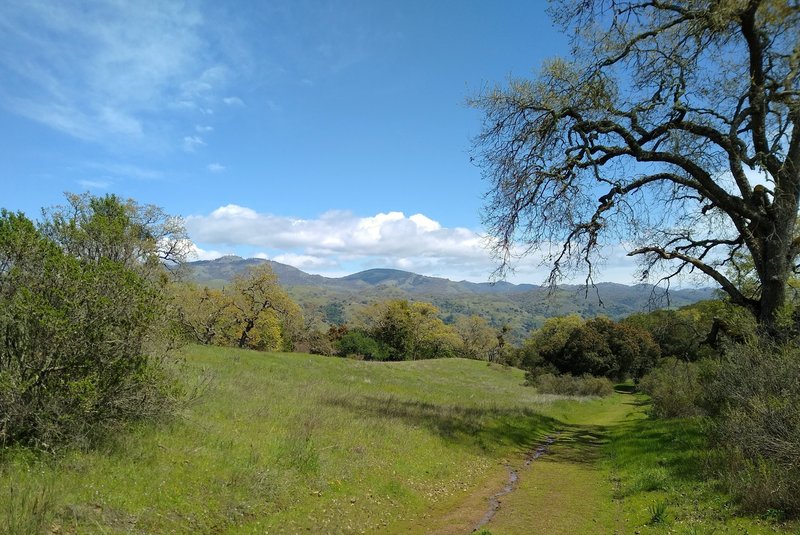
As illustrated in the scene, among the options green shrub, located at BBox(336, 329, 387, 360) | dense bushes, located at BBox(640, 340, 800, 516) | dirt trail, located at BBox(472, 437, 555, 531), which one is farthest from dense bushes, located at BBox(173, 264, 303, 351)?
dense bushes, located at BBox(640, 340, 800, 516)

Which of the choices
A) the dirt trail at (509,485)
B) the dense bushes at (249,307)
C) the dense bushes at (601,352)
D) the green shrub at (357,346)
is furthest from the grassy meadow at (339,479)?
the green shrub at (357,346)

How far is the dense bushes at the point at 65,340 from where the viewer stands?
26.1 ft

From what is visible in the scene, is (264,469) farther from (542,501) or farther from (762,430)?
(762,430)

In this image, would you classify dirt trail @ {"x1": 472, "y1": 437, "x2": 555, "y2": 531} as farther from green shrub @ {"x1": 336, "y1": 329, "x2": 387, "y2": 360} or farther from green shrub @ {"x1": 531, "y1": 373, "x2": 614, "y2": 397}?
green shrub @ {"x1": 336, "y1": 329, "x2": 387, "y2": 360}

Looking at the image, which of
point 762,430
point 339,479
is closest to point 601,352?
point 762,430

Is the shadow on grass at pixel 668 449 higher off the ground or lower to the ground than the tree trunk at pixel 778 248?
lower

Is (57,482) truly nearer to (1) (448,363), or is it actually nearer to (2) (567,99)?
(2) (567,99)

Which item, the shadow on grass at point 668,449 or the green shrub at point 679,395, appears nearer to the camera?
the shadow on grass at point 668,449

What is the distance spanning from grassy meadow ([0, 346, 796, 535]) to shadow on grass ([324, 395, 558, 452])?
16cm

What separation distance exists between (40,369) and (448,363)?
2715 inches

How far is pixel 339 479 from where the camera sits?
10.9 meters

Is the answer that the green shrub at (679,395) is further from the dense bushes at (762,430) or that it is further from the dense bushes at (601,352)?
the dense bushes at (601,352)

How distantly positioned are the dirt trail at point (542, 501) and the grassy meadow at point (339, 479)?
0.05 m

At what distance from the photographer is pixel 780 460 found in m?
8.53
